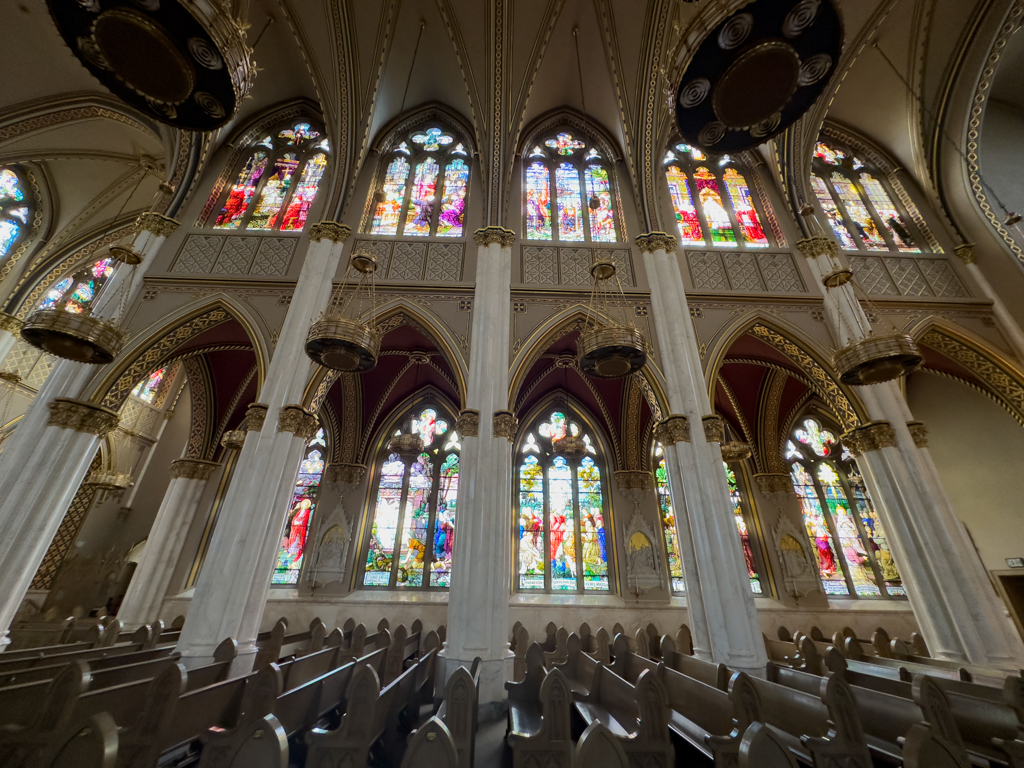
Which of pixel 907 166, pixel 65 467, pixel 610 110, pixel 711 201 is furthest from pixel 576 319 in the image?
pixel 907 166

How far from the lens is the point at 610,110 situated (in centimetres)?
1261

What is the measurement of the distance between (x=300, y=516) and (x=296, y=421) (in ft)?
17.4

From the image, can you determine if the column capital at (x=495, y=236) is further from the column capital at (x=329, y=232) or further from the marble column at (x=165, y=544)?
the marble column at (x=165, y=544)

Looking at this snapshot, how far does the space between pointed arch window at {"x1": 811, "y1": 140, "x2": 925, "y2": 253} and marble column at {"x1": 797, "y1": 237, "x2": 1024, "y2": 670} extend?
10.7ft

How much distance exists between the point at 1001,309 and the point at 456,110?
13569 mm

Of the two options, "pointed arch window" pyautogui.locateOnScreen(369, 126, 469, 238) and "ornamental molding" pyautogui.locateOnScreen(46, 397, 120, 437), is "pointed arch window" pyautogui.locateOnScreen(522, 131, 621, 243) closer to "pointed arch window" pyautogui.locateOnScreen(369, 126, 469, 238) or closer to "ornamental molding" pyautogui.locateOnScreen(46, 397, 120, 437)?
"pointed arch window" pyautogui.locateOnScreen(369, 126, 469, 238)

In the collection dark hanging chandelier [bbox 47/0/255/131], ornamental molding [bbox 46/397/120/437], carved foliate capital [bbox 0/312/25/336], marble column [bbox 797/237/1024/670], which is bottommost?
marble column [bbox 797/237/1024/670]

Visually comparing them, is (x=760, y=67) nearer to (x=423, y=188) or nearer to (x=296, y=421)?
(x=296, y=421)

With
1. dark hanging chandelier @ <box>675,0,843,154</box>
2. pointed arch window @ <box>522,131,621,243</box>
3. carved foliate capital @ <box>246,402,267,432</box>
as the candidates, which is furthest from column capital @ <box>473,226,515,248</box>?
carved foliate capital @ <box>246,402,267,432</box>

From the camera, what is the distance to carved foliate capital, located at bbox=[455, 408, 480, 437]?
8.02 metres

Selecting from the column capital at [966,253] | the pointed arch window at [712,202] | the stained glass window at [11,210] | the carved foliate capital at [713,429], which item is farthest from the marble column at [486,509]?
the stained glass window at [11,210]

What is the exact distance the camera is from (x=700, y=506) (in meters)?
7.61

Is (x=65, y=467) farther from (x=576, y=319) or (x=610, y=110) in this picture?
(x=610, y=110)

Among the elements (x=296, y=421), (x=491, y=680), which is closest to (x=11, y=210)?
(x=296, y=421)
